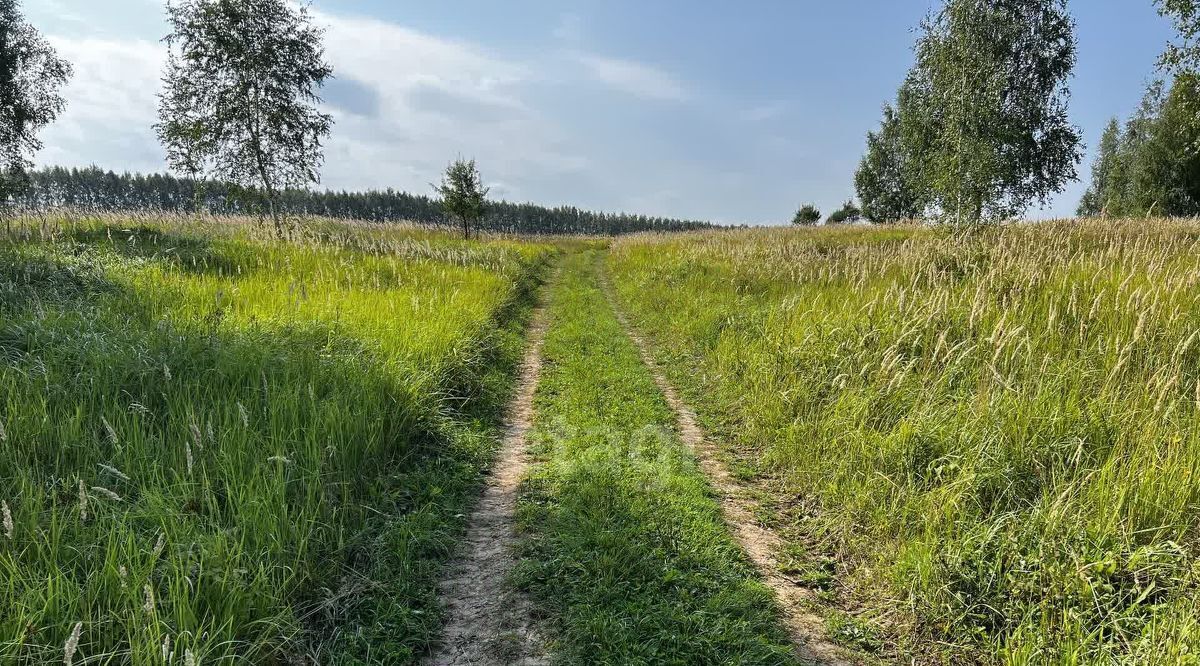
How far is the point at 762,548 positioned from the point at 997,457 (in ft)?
5.64

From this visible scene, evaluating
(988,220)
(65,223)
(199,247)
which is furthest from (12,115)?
(988,220)

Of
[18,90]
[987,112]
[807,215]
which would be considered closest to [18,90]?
[18,90]

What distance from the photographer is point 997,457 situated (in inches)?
143

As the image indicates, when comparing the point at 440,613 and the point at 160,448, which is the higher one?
the point at 160,448

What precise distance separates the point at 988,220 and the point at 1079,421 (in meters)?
17.9

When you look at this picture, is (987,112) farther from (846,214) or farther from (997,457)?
(846,214)

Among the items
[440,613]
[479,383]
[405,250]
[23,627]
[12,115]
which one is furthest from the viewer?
[12,115]

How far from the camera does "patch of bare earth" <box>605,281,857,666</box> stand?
9.42 feet

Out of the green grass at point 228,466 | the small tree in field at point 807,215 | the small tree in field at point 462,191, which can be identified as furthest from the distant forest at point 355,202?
the green grass at point 228,466

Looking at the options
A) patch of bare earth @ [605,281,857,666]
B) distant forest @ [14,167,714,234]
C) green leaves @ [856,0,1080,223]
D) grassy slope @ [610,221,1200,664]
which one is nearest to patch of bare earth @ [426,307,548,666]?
patch of bare earth @ [605,281,857,666]

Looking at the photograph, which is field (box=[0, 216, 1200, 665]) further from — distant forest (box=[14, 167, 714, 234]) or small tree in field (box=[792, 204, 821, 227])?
distant forest (box=[14, 167, 714, 234])

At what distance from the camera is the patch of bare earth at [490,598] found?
276 centimetres

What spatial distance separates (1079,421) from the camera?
12.5 feet

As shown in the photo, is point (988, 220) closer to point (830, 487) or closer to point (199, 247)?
point (830, 487)
